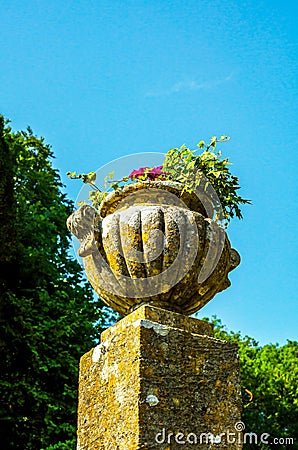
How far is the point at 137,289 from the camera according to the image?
318cm

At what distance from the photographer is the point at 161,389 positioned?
278cm

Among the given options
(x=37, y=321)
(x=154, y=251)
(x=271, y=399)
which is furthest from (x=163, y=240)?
(x=271, y=399)

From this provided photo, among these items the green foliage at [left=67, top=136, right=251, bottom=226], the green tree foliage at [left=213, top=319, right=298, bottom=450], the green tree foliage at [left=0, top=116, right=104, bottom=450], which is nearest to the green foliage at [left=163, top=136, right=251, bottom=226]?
the green foliage at [left=67, top=136, right=251, bottom=226]

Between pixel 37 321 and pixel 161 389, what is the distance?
1082 centimetres

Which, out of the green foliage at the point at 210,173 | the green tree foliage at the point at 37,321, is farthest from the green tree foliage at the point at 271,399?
the green foliage at the point at 210,173

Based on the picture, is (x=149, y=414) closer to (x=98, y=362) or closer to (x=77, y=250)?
(x=98, y=362)

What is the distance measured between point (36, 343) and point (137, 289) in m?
10.1

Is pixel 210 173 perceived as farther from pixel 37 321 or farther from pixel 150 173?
pixel 37 321

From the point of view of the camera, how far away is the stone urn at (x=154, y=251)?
3.15 meters

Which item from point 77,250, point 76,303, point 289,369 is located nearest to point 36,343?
point 76,303

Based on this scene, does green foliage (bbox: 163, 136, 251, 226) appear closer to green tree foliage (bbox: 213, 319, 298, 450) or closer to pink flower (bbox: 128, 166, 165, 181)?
pink flower (bbox: 128, 166, 165, 181)

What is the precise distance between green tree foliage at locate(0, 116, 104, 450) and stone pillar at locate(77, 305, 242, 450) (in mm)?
9104

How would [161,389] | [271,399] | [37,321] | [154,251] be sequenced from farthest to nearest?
[271,399]
[37,321]
[154,251]
[161,389]

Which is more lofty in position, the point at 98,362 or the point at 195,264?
the point at 195,264
